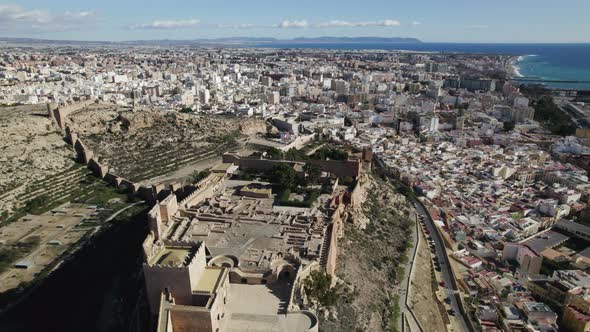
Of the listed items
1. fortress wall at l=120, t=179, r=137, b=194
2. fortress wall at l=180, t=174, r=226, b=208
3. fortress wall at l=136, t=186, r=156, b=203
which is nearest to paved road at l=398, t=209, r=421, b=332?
fortress wall at l=180, t=174, r=226, b=208

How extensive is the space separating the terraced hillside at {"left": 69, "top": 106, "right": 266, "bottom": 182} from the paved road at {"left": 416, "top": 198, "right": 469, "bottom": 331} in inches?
683

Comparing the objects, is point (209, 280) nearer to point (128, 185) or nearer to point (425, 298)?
point (425, 298)

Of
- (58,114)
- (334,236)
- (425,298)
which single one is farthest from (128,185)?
(425,298)

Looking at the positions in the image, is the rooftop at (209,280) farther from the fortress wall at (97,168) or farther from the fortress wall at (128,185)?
the fortress wall at (97,168)

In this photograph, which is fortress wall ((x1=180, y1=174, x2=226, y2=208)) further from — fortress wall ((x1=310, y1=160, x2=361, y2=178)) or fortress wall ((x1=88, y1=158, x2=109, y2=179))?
fortress wall ((x1=88, y1=158, x2=109, y2=179))

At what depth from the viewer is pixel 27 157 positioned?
28.2 meters

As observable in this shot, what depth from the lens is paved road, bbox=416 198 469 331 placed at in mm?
20016

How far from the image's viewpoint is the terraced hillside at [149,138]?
3086 cm

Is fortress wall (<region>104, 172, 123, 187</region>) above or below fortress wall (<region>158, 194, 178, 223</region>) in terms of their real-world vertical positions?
below

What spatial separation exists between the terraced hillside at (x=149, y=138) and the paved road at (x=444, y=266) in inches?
683

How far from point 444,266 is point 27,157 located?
2796 cm

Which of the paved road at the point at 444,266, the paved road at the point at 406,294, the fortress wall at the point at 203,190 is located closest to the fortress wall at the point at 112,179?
the fortress wall at the point at 203,190

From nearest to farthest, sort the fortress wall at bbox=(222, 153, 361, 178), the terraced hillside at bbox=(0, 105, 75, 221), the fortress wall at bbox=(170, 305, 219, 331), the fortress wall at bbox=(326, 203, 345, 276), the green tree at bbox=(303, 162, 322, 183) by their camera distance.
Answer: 1. the fortress wall at bbox=(170, 305, 219, 331)
2. the fortress wall at bbox=(326, 203, 345, 276)
3. the green tree at bbox=(303, 162, 322, 183)
4. the terraced hillside at bbox=(0, 105, 75, 221)
5. the fortress wall at bbox=(222, 153, 361, 178)

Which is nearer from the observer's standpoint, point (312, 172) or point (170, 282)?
point (170, 282)
